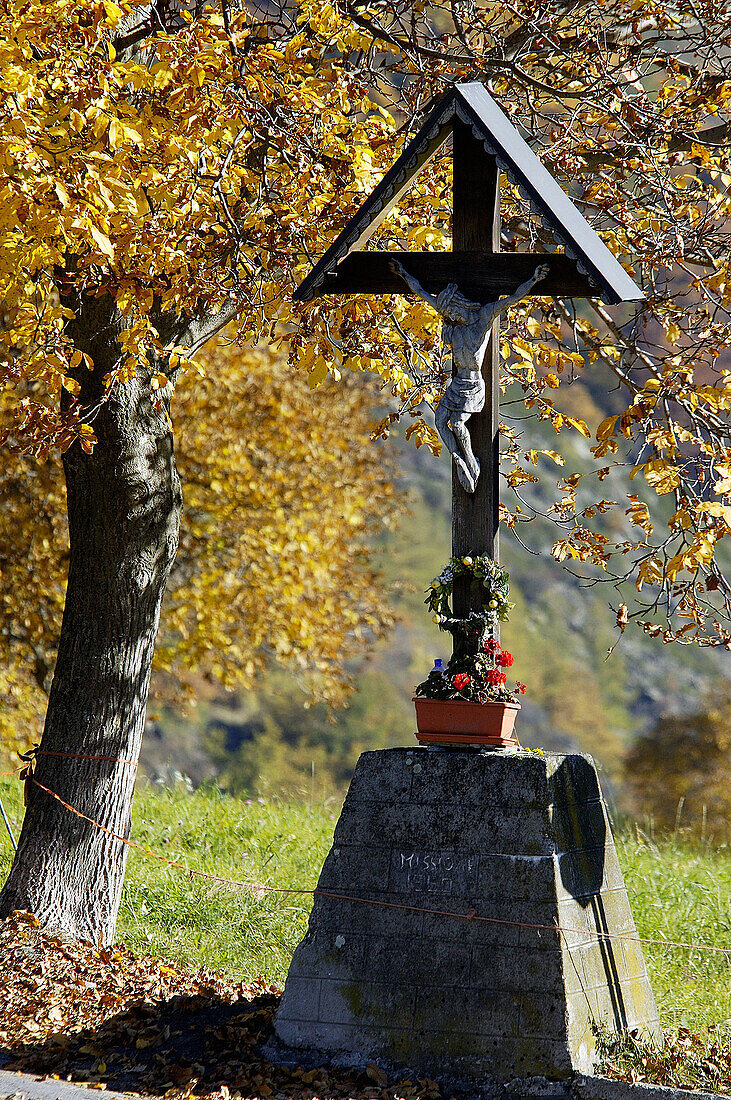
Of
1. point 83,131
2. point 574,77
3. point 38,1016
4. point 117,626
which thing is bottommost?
point 38,1016

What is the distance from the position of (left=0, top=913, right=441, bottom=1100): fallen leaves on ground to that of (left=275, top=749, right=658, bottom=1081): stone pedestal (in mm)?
195

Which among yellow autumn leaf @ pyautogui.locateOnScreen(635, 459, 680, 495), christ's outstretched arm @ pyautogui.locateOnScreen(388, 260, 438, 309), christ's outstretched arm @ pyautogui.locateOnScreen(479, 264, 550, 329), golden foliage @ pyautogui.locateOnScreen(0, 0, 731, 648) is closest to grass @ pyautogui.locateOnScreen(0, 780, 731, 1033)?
golden foliage @ pyautogui.locateOnScreen(0, 0, 731, 648)

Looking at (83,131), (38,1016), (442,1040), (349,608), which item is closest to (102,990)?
(38,1016)

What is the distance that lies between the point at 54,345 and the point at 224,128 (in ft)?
4.03

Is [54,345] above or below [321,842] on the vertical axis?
above

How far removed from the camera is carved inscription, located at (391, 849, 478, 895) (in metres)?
3.90

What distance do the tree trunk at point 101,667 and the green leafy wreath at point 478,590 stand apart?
202cm

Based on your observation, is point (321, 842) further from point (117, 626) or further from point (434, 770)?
point (434, 770)

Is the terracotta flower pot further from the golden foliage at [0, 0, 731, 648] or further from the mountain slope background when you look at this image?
the mountain slope background

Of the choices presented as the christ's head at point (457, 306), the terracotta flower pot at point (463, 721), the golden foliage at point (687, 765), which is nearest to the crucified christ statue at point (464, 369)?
the christ's head at point (457, 306)

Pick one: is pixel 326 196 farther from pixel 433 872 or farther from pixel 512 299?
pixel 433 872

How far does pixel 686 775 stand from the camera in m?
21.5

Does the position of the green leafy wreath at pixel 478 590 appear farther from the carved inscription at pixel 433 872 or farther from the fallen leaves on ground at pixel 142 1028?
the fallen leaves on ground at pixel 142 1028

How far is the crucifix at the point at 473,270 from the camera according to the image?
400 centimetres
